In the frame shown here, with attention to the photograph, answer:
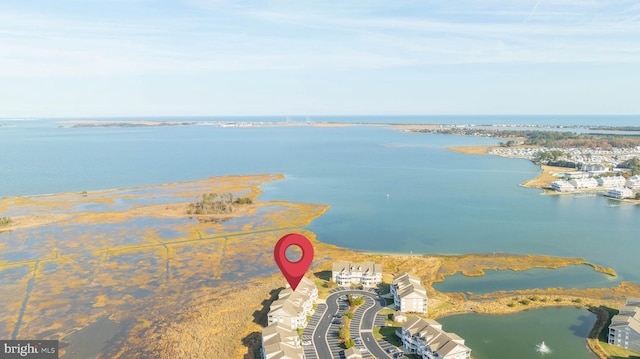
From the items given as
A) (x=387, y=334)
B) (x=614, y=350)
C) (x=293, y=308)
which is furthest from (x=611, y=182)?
(x=293, y=308)

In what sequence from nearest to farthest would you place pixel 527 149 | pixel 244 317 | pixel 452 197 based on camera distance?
pixel 244 317
pixel 452 197
pixel 527 149

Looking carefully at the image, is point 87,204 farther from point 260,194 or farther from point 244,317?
point 244,317

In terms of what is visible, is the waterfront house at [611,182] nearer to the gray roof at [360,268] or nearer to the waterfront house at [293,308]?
the gray roof at [360,268]

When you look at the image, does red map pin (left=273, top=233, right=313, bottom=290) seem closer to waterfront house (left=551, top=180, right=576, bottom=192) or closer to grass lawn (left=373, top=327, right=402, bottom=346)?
grass lawn (left=373, top=327, right=402, bottom=346)

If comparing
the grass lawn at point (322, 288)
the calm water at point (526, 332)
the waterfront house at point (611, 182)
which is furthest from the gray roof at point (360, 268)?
the waterfront house at point (611, 182)

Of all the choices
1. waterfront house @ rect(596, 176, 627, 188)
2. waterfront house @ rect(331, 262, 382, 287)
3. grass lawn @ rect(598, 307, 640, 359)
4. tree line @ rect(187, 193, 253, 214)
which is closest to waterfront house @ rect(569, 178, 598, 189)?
waterfront house @ rect(596, 176, 627, 188)

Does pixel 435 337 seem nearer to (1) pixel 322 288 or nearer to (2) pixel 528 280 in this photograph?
(1) pixel 322 288

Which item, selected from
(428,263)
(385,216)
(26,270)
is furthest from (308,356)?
(385,216)
